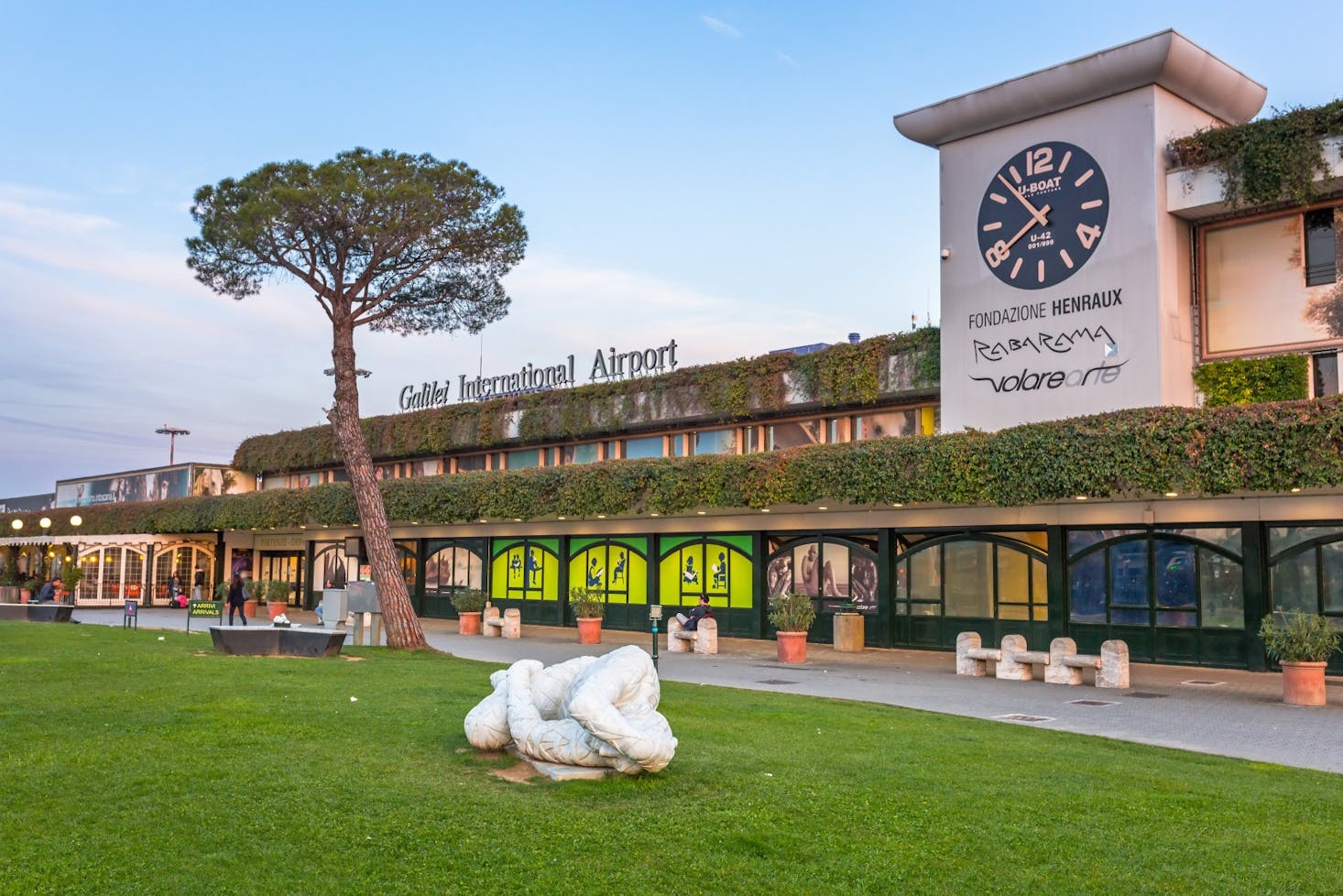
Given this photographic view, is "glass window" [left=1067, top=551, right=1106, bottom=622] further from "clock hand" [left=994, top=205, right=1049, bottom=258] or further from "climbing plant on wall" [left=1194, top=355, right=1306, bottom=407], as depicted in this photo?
"clock hand" [left=994, top=205, right=1049, bottom=258]

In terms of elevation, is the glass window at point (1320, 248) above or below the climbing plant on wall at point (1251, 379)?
above

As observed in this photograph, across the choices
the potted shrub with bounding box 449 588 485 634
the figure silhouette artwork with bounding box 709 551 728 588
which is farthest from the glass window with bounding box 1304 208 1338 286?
the potted shrub with bounding box 449 588 485 634

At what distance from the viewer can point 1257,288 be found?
21.2m

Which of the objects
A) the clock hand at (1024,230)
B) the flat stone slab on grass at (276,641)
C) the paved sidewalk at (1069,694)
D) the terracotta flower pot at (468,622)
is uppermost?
the clock hand at (1024,230)

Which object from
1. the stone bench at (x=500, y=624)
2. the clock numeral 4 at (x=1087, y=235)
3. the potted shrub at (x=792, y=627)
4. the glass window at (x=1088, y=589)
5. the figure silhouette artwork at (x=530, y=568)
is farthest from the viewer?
the figure silhouette artwork at (x=530, y=568)

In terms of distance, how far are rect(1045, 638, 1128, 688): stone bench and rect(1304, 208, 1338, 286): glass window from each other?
7.89 metres

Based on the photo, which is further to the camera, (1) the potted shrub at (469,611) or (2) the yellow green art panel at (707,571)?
(1) the potted shrub at (469,611)

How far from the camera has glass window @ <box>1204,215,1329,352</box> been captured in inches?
813

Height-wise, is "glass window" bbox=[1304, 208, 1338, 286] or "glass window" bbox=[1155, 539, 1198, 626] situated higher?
"glass window" bbox=[1304, 208, 1338, 286]

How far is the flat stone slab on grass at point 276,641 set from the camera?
734 inches

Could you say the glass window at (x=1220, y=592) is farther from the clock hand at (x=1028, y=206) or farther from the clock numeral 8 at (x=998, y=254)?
the clock hand at (x=1028, y=206)

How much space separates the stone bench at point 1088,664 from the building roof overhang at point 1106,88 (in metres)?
10.9

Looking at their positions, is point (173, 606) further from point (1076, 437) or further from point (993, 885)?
point (993, 885)

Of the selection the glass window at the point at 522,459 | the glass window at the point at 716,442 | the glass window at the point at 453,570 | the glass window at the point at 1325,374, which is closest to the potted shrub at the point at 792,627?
the glass window at the point at 716,442
